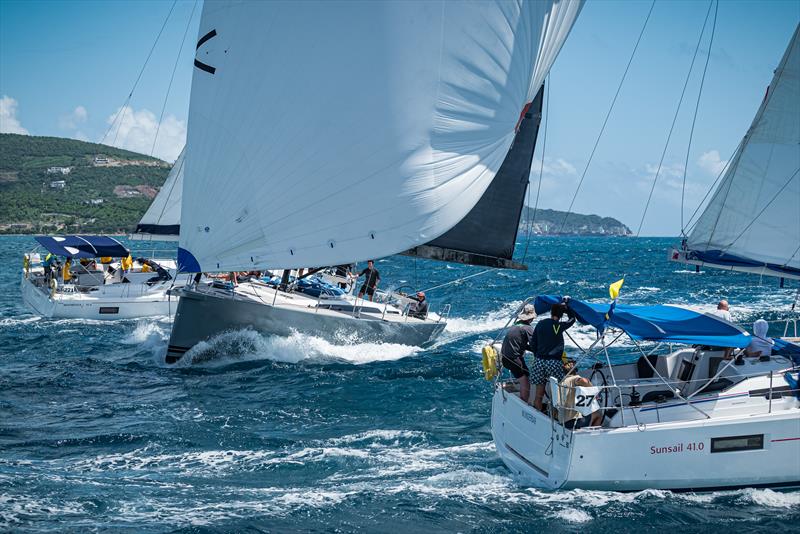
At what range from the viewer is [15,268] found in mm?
50656

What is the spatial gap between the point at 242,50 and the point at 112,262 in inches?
592

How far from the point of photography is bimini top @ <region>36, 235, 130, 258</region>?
25.1 m

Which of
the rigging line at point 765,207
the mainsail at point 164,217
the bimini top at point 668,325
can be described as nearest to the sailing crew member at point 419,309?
the mainsail at point 164,217

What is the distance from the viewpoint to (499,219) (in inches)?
763

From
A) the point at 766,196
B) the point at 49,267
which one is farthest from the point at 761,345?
the point at 49,267

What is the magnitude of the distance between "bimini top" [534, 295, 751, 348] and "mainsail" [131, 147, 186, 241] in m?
18.1

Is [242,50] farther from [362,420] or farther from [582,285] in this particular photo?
[582,285]

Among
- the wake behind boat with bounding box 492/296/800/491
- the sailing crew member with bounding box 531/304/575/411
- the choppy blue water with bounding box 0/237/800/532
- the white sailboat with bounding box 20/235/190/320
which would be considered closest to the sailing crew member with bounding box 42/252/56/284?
the white sailboat with bounding box 20/235/190/320

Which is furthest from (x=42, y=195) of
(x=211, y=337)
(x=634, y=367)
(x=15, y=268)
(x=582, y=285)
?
(x=634, y=367)

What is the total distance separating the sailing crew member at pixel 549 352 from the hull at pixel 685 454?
0.69m

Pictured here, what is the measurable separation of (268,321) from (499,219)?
595 centimetres

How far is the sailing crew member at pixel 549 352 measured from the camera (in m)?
10.6

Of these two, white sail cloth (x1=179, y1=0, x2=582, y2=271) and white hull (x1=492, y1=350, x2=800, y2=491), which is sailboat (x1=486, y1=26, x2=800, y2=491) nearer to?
white hull (x1=492, y1=350, x2=800, y2=491)

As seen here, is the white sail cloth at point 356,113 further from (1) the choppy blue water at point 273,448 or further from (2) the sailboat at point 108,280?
(2) the sailboat at point 108,280
